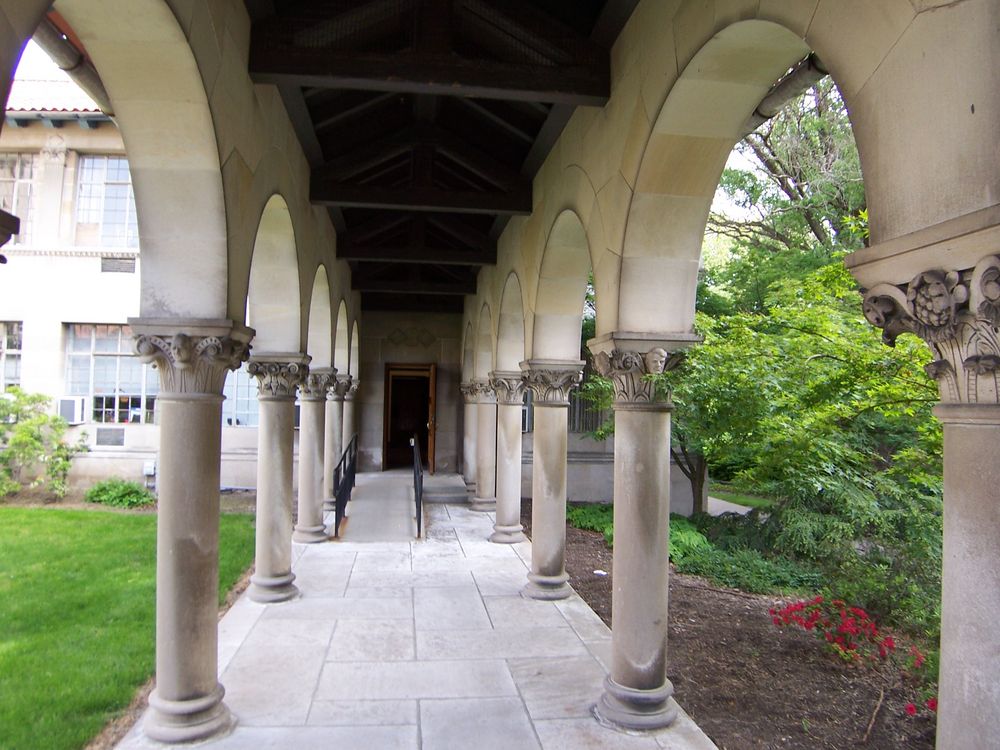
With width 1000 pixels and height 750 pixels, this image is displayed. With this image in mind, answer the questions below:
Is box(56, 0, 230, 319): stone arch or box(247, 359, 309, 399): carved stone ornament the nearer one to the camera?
box(56, 0, 230, 319): stone arch

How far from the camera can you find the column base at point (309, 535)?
970 centimetres

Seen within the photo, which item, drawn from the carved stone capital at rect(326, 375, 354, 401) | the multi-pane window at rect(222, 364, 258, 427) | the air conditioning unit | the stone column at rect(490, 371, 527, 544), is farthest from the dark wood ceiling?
the air conditioning unit

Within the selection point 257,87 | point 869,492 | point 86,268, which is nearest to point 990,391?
point 257,87

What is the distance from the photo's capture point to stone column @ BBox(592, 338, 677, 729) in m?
4.47

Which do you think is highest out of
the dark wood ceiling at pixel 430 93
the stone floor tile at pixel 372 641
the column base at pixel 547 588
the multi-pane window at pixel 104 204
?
the multi-pane window at pixel 104 204

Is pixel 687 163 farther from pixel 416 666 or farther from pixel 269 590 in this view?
pixel 269 590

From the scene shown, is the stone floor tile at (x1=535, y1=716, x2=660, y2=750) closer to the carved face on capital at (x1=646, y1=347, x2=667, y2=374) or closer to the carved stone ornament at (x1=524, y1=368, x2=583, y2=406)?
the carved face on capital at (x1=646, y1=347, x2=667, y2=374)

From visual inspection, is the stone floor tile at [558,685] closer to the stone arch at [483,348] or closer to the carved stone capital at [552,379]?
the carved stone capital at [552,379]

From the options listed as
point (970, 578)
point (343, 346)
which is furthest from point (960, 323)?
point (343, 346)

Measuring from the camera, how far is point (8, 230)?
2084mm

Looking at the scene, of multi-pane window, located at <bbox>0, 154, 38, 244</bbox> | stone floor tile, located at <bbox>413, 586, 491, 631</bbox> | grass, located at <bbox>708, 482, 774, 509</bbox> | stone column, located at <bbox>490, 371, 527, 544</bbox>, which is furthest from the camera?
grass, located at <bbox>708, 482, 774, 509</bbox>

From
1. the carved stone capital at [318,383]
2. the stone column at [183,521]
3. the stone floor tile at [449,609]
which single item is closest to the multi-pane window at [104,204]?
the carved stone capital at [318,383]

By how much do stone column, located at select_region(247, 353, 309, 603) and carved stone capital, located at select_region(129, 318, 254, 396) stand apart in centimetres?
276

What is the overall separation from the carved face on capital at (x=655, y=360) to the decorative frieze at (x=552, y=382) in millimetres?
2677
